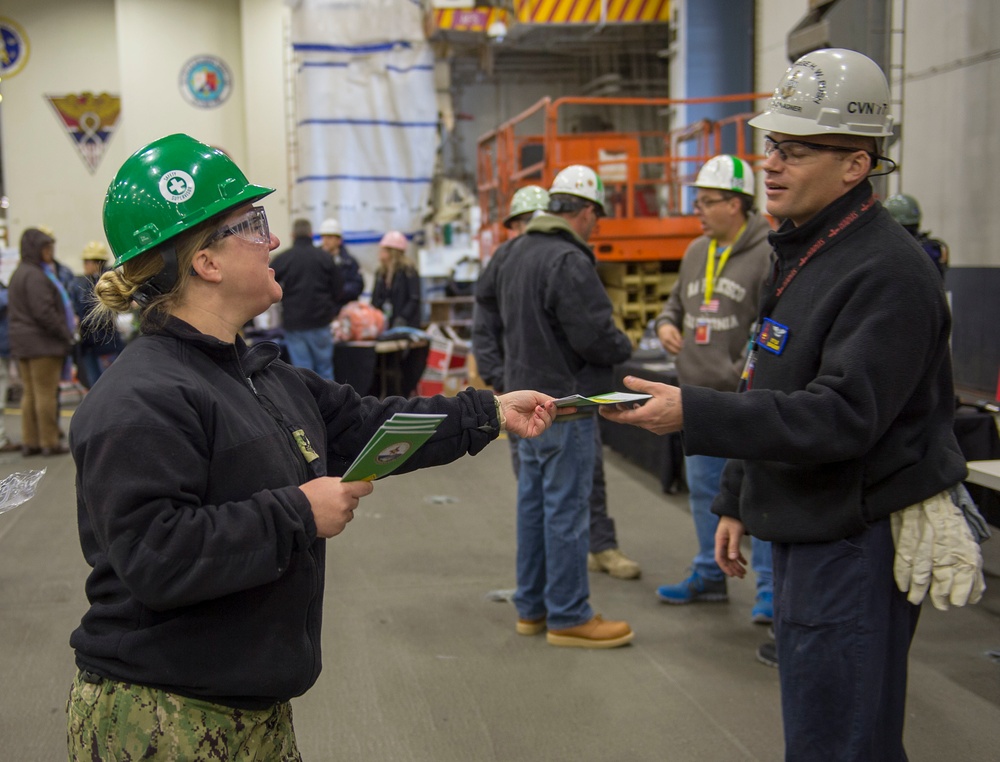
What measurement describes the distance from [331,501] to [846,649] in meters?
1.17

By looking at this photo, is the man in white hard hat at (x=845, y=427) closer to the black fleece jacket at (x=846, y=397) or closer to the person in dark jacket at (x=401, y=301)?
the black fleece jacket at (x=846, y=397)

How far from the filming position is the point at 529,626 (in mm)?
4184

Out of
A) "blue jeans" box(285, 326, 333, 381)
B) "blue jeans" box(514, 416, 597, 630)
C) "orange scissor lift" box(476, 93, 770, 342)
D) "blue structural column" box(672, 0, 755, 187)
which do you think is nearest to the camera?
"blue jeans" box(514, 416, 597, 630)

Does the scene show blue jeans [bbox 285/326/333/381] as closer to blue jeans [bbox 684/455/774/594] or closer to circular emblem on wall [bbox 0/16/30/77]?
blue jeans [bbox 684/455/774/594]

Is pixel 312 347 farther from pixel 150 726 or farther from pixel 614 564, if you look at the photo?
pixel 150 726

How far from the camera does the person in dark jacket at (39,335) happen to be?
25.3 ft

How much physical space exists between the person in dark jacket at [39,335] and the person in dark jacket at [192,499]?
21.6 feet

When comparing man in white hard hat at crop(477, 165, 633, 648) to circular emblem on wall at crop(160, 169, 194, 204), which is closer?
circular emblem on wall at crop(160, 169, 194, 204)

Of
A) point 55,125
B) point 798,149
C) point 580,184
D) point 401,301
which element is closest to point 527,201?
point 580,184

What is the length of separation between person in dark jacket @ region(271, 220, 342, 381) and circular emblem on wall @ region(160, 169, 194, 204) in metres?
7.07

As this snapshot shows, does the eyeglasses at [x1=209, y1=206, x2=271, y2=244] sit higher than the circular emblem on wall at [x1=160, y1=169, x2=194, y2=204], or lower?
lower

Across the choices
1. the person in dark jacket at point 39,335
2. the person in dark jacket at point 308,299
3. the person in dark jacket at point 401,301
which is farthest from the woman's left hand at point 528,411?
the person in dark jacket at point 401,301

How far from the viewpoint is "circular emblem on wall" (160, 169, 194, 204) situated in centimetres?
168

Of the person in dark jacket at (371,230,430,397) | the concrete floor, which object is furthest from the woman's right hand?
the person in dark jacket at (371,230,430,397)
